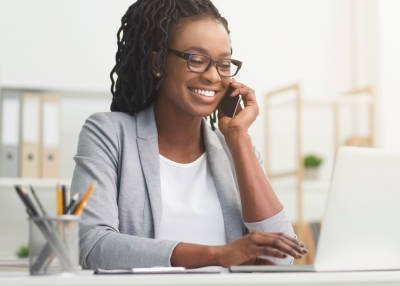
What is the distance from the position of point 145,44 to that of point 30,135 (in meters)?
1.74

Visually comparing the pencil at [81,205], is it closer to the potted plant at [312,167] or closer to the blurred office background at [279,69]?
the blurred office background at [279,69]

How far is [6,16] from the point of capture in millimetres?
3969

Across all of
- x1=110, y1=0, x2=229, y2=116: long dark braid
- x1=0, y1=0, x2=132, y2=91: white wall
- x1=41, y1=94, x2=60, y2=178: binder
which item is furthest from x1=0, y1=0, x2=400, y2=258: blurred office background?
x1=110, y1=0, x2=229, y2=116: long dark braid

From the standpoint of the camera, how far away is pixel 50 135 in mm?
3584

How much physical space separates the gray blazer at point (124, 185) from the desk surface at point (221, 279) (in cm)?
54

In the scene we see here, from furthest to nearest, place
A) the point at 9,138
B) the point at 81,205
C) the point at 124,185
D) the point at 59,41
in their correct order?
the point at 59,41 → the point at 9,138 → the point at 124,185 → the point at 81,205

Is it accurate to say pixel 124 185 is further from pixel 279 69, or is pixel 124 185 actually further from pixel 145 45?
pixel 279 69

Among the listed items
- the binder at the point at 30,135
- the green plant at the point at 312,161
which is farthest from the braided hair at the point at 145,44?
the green plant at the point at 312,161

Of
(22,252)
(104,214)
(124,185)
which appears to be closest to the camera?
(104,214)

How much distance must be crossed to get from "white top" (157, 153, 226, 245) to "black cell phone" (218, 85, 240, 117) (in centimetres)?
15

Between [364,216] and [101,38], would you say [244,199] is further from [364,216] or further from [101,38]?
[101,38]

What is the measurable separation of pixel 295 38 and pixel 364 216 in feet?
10.8

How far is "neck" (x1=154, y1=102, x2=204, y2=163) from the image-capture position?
1945 mm

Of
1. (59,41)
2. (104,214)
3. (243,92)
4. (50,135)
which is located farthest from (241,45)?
(104,214)
